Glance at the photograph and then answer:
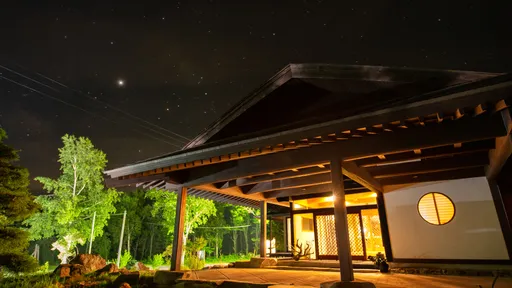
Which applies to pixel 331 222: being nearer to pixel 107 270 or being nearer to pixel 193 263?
pixel 193 263

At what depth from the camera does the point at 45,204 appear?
56.4 ft

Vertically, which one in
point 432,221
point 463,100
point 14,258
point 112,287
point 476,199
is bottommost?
point 112,287

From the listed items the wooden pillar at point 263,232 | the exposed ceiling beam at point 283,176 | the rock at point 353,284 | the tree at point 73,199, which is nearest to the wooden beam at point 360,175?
the exposed ceiling beam at point 283,176

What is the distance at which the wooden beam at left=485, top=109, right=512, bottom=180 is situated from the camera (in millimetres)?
4008

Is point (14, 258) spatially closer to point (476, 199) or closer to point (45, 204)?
point (45, 204)

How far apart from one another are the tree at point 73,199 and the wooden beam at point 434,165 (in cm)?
1801

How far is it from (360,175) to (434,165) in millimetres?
1994

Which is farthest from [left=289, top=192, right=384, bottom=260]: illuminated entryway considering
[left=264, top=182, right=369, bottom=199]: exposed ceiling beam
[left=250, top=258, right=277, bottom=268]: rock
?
[left=250, top=258, right=277, bottom=268]: rock

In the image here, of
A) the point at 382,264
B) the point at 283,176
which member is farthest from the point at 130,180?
the point at 382,264

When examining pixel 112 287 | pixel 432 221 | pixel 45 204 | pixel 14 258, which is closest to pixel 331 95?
pixel 432 221

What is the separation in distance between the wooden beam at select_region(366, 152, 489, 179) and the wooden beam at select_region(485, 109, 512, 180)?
259 millimetres

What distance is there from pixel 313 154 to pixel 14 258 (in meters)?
9.71

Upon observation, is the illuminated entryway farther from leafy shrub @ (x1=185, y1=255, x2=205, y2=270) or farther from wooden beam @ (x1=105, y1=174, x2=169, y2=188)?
wooden beam @ (x1=105, y1=174, x2=169, y2=188)

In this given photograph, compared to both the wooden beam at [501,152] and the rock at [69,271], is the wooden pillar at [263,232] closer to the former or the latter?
the rock at [69,271]
